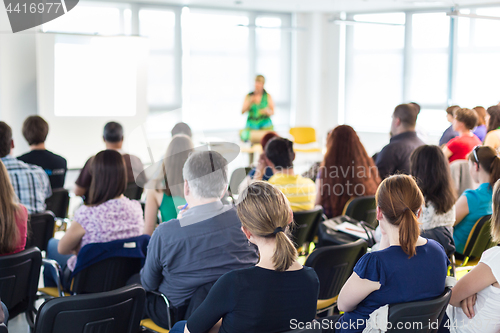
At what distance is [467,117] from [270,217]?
3497mm

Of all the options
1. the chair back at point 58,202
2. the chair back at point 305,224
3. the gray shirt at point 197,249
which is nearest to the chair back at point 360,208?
the chair back at point 305,224

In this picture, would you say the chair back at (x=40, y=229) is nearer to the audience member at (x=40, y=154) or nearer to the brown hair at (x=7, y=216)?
the brown hair at (x=7, y=216)

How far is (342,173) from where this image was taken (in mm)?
3688

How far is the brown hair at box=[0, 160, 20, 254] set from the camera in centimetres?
246

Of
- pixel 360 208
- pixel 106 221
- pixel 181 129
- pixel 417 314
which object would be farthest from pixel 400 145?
pixel 417 314

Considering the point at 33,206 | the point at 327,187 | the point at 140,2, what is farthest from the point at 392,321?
the point at 140,2

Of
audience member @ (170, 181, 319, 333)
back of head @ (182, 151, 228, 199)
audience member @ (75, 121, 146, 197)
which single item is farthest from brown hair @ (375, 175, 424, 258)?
audience member @ (75, 121, 146, 197)

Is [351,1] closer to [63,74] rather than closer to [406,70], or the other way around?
[406,70]

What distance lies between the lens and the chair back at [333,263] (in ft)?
7.76

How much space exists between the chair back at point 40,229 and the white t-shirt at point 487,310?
92.5 inches

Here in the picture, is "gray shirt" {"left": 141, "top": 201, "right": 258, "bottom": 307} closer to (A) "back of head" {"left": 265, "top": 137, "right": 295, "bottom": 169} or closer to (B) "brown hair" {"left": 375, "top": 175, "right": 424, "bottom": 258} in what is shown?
(B) "brown hair" {"left": 375, "top": 175, "right": 424, "bottom": 258}

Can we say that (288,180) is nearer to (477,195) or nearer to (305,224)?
(305,224)

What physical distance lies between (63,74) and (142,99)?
1.21 metres

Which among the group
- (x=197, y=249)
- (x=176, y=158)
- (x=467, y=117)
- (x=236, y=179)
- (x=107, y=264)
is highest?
(x=467, y=117)
